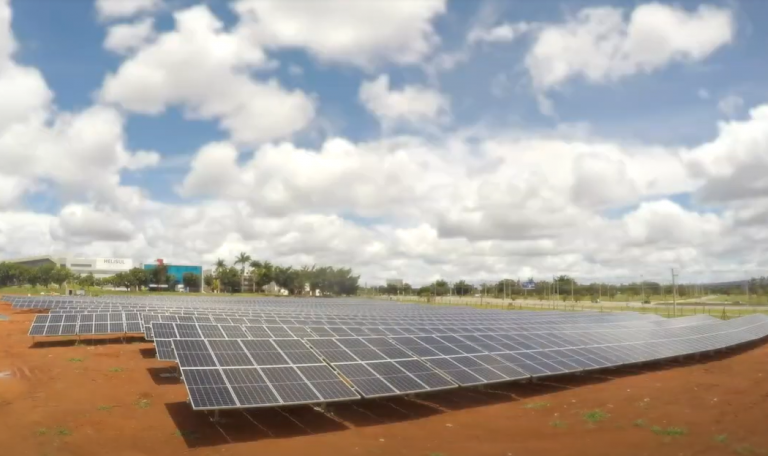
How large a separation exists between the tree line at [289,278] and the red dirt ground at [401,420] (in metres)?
114

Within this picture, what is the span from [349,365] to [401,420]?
2.45 metres

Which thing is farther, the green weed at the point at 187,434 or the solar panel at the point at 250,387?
the green weed at the point at 187,434

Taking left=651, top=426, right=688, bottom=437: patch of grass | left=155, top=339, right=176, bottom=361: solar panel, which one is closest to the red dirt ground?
left=651, top=426, right=688, bottom=437: patch of grass

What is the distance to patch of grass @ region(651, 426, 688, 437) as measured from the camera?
13523 millimetres

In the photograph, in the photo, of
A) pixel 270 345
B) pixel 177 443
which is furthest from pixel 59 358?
pixel 177 443

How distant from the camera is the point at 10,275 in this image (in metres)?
126

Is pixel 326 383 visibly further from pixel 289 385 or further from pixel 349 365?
pixel 349 365

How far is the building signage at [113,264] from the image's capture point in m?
182

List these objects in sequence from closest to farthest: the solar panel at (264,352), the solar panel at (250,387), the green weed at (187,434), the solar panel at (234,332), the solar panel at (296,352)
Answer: the solar panel at (250,387) → the green weed at (187,434) → the solar panel at (264,352) → the solar panel at (296,352) → the solar panel at (234,332)

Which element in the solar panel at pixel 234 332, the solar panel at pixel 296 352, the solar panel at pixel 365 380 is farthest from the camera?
the solar panel at pixel 234 332

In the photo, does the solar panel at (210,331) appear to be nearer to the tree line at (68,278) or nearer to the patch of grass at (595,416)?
the patch of grass at (595,416)

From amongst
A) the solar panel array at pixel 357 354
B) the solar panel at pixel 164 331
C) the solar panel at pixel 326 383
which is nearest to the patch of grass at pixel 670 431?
the solar panel array at pixel 357 354

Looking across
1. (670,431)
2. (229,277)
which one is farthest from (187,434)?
(229,277)

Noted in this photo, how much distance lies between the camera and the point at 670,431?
1372cm
